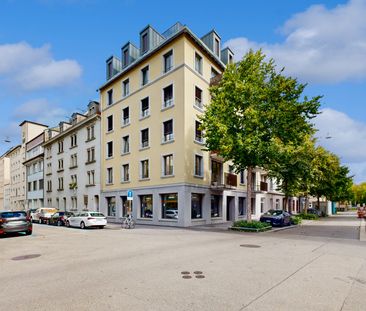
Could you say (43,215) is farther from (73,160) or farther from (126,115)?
(126,115)

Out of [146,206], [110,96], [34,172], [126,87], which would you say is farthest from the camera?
[34,172]

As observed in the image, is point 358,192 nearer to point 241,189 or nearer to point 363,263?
point 241,189

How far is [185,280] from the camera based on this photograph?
695cm

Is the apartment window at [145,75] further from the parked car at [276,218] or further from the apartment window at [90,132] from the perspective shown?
the parked car at [276,218]

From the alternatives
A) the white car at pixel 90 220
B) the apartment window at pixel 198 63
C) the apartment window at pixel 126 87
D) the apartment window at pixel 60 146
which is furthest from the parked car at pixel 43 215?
the apartment window at pixel 198 63

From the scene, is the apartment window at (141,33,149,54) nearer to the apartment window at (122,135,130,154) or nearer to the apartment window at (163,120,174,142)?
the apartment window at (163,120,174,142)

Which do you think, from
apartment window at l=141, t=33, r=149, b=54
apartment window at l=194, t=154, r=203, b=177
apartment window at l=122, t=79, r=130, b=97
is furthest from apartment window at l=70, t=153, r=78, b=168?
apartment window at l=194, t=154, r=203, b=177

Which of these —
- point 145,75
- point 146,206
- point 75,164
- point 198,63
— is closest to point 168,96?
point 198,63

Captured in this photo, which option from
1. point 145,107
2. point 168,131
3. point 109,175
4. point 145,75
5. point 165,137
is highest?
point 145,75

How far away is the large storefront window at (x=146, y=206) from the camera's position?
26.7m

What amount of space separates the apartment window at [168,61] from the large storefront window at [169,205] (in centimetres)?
1111

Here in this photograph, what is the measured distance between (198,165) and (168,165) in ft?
8.64

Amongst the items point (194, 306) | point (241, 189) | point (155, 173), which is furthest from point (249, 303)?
point (241, 189)

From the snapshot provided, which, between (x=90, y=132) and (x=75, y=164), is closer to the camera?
(x=90, y=132)
